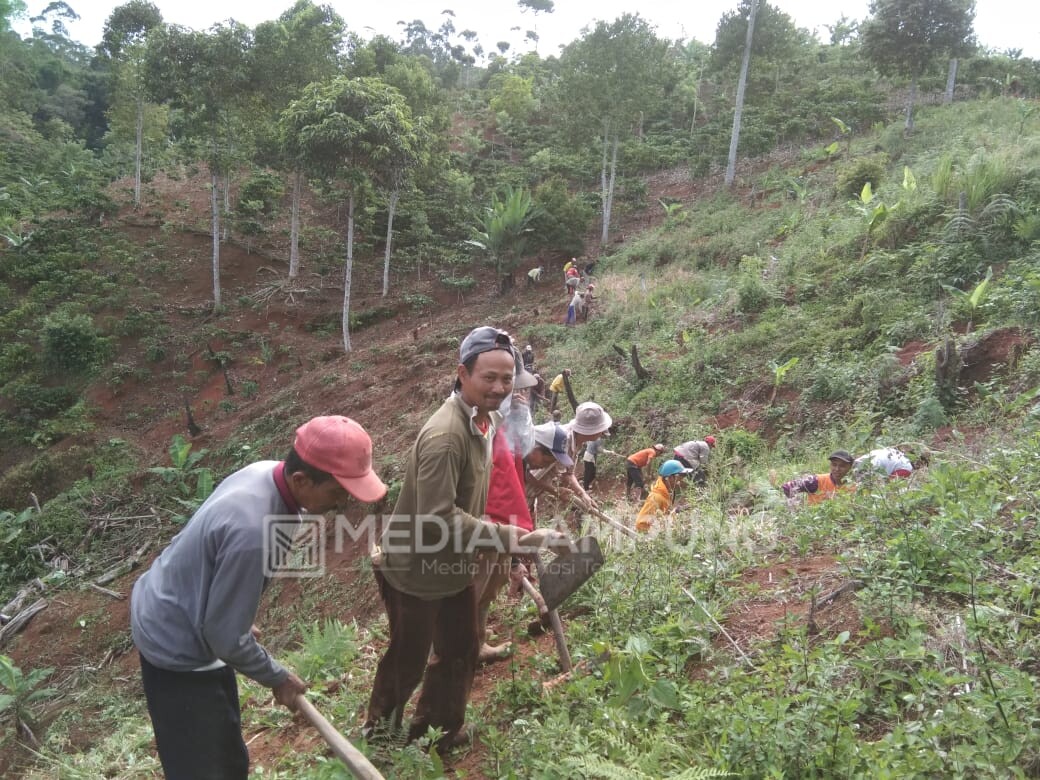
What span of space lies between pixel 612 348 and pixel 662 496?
639cm

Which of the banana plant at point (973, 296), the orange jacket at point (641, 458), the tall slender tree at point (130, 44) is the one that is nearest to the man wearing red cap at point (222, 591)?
the orange jacket at point (641, 458)

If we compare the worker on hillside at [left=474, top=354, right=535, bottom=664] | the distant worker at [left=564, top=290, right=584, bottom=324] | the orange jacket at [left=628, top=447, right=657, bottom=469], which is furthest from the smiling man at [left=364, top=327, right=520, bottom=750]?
the distant worker at [left=564, top=290, right=584, bottom=324]

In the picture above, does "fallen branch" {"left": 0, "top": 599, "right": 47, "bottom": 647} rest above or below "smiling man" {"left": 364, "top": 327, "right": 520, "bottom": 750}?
below

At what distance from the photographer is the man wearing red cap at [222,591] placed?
1.92m

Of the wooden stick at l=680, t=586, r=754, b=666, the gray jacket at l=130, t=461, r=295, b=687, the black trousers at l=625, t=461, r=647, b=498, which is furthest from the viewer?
the black trousers at l=625, t=461, r=647, b=498

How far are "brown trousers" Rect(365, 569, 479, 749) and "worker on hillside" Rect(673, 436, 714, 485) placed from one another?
3471mm

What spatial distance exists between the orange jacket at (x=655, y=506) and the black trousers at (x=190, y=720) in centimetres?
290

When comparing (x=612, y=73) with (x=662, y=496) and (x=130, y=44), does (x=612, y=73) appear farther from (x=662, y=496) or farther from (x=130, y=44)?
(x=662, y=496)

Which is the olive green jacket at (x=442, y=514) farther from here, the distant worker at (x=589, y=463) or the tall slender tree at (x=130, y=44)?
the tall slender tree at (x=130, y=44)

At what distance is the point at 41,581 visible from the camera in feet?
28.9

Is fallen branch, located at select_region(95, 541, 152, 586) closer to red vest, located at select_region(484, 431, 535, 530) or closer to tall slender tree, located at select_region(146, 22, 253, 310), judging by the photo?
red vest, located at select_region(484, 431, 535, 530)

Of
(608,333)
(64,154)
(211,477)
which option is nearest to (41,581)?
(211,477)

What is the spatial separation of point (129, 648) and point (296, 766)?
5.65 metres

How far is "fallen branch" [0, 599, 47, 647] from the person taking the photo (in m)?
7.82
